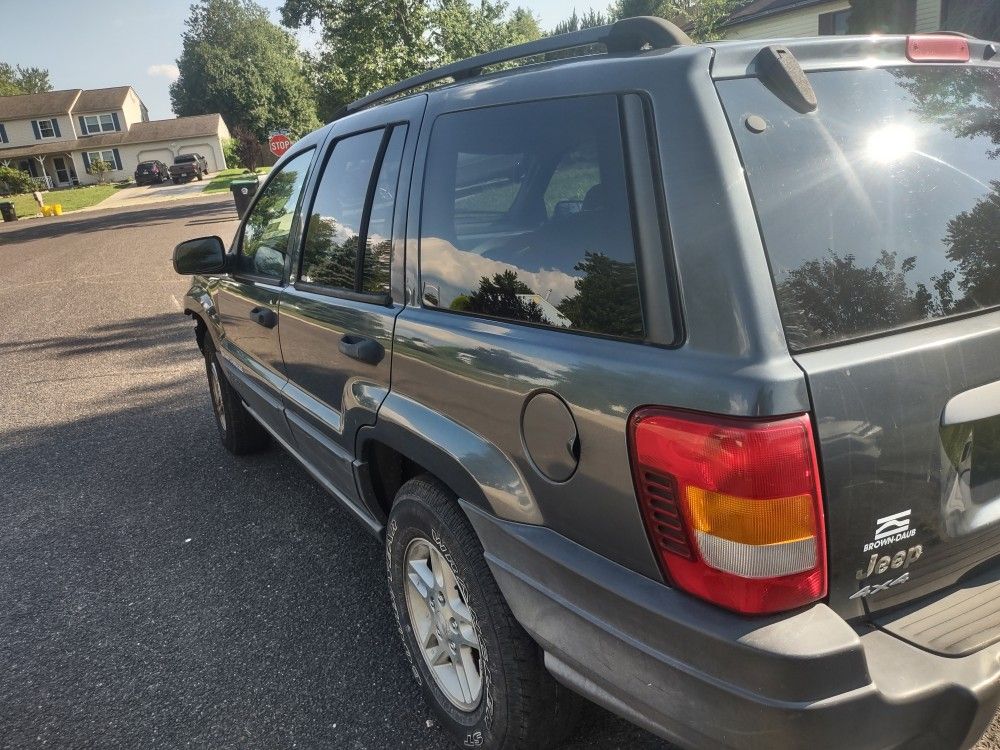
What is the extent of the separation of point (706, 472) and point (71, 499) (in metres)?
4.28

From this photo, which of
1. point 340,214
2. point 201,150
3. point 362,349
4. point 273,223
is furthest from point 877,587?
point 201,150

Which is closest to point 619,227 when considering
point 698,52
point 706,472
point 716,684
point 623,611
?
point 698,52

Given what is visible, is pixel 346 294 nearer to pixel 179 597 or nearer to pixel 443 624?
pixel 443 624

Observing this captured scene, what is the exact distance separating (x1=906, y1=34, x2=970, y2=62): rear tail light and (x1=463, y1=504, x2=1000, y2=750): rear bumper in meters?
1.37

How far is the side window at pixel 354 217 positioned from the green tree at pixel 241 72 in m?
61.3

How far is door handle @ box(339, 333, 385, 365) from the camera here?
241cm

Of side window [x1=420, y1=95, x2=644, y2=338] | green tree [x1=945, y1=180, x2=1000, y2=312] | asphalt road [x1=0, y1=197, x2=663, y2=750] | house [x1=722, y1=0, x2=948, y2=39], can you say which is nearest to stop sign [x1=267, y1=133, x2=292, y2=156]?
asphalt road [x1=0, y1=197, x2=663, y2=750]

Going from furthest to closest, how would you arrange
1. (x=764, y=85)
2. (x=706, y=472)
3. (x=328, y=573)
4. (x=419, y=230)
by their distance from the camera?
1. (x=328, y=573)
2. (x=419, y=230)
3. (x=764, y=85)
4. (x=706, y=472)

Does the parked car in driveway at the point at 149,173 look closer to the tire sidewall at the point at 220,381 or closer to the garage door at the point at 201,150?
the garage door at the point at 201,150

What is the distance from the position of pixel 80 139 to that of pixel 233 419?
226 ft

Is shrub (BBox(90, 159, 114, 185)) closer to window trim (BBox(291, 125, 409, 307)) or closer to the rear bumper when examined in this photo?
window trim (BBox(291, 125, 409, 307))

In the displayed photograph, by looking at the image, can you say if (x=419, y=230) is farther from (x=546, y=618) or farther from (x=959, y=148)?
(x=959, y=148)

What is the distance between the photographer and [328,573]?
11.2 ft

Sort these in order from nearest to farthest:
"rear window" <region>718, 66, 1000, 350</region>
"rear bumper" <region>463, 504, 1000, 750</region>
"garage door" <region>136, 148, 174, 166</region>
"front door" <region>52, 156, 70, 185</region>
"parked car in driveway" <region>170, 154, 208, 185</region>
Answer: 1. "rear bumper" <region>463, 504, 1000, 750</region>
2. "rear window" <region>718, 66, 1000, 350</region>
3. "parked car in driveway" <region>170, 154, 208, 185</region>
4. "garage door" <region>136, 148, 174, 166</region>
5. "front door" <region>52, 156, 70, 185</region>
